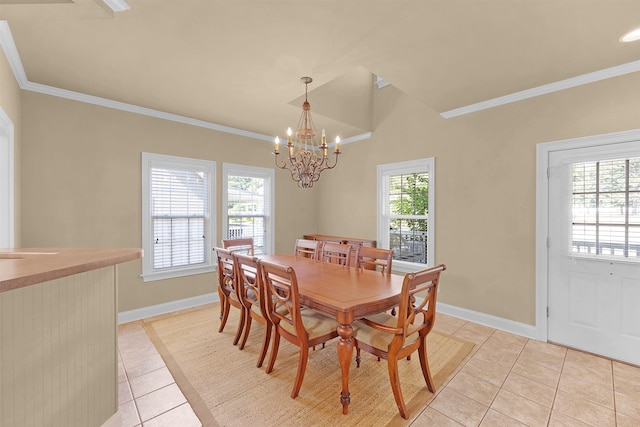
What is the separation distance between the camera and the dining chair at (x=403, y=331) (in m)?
1.80

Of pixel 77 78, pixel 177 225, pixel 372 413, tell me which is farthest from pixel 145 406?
pixel 77 78

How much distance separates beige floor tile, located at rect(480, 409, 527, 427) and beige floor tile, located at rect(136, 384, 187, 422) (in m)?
2.02

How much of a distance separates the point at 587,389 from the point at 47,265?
3.46 m

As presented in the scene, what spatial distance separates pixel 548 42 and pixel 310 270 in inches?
105

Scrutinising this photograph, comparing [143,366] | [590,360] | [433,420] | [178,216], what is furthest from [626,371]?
[178,216]

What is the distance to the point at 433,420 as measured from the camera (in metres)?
1.83

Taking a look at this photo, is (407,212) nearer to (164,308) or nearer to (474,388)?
(474,388)

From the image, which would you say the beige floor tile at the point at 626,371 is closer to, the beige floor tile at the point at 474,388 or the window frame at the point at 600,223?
the window frame at the point at 600,223

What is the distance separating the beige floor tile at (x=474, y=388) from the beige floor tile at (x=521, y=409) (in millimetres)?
46

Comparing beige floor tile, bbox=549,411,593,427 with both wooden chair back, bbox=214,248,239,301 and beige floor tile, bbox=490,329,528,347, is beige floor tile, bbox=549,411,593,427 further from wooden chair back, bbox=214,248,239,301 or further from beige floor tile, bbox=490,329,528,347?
wooden chair back, bbox=214,248,239,301

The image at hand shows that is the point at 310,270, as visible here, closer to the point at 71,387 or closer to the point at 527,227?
the point at 71,387

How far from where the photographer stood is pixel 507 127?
125 inches

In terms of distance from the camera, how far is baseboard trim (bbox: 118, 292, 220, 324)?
339cm

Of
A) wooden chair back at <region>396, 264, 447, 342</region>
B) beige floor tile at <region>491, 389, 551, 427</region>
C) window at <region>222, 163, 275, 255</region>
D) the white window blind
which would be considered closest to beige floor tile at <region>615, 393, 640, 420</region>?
beige floor tile at <region>491, 389, 551, 427</region>
